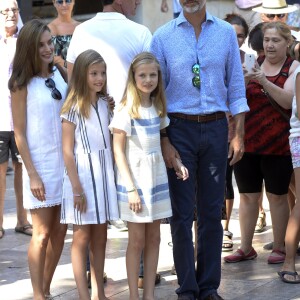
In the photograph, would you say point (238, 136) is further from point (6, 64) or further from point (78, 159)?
point (6, 64)

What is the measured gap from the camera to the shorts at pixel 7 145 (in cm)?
877

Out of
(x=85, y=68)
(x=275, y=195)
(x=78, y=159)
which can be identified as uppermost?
(x=85, y=68)

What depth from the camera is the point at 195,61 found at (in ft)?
20.0

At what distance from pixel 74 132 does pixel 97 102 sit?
0.27 metres

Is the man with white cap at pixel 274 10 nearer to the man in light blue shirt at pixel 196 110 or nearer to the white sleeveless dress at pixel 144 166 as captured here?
the man in light blue shirt at pixel 196 110

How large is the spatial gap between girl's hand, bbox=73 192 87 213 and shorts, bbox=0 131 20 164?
9.69 feet

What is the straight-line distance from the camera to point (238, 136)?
20.4 ft

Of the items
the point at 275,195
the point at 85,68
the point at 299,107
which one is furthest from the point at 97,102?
the point at 275,195

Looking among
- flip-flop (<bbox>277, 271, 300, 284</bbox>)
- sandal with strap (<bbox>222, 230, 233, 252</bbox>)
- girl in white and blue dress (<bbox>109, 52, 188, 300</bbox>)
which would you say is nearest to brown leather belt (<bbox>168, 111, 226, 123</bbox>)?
girl in white and blue dress (<bbox>109, 52, 188, 300</bbox>)

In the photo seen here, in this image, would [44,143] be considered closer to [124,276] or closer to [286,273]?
[124,276]

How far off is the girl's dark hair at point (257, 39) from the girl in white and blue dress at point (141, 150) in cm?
202

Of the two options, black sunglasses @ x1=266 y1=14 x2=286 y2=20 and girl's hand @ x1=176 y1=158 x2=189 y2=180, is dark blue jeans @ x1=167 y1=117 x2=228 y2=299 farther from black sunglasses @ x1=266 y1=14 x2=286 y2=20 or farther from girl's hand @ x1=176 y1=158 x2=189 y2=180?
black sunglasses @ x1=266 y1=14 x2=286 y2=20

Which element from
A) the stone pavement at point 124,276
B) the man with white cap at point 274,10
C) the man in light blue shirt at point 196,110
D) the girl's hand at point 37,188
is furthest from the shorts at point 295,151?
the man with white cap at point 274,10

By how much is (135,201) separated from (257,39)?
8.17ft
